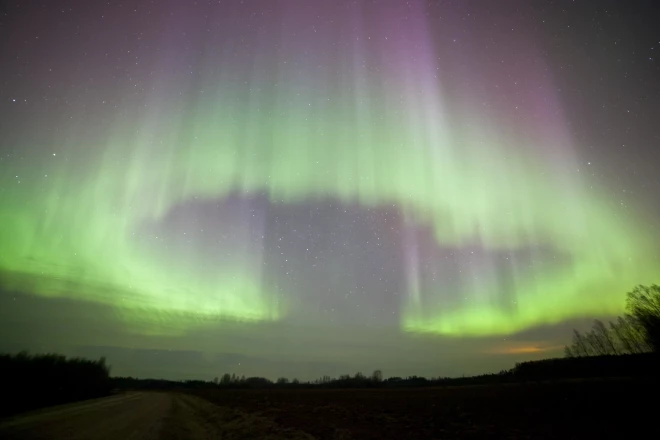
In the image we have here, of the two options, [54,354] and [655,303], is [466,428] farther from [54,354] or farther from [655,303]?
[655,303]

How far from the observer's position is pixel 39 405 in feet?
138

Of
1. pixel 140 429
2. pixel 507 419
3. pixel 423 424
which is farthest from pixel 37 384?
pixel 507 419

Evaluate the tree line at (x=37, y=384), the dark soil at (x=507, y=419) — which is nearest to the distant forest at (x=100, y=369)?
the tree line at (x=37, y=384)

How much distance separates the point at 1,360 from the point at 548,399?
63213 millimetres

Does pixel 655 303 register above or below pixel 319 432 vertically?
above

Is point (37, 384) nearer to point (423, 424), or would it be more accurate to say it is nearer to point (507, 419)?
point (423, 424)

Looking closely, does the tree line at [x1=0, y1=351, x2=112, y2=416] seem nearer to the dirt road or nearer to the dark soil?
the dirt road

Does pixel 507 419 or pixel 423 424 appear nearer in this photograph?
pixel 507 419

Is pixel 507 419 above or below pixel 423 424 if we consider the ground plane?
above

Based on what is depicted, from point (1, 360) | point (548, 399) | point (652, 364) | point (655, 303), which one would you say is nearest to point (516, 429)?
point (548, 399)

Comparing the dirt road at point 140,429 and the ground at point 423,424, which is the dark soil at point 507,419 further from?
the dirt road at point 140,429

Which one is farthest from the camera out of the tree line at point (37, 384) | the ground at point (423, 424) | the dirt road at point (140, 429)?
the tree line at point (37, 384)

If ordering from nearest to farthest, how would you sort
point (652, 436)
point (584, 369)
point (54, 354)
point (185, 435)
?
point (652, 436) < point (185, 435) < point (54, 354) < point (584, 369)

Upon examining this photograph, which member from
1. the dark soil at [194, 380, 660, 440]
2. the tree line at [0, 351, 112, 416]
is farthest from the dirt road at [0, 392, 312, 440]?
the tree line at [0, 351, 112, 416]
